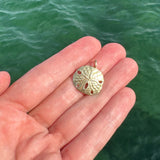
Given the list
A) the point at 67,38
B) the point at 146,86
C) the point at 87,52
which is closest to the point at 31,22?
the point at 67,38

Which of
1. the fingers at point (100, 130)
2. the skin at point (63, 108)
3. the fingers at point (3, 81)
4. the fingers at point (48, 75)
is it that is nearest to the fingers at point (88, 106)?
the skin at point (63, 108)

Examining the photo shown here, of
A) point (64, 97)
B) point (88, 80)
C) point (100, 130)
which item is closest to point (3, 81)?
point (64, 97)

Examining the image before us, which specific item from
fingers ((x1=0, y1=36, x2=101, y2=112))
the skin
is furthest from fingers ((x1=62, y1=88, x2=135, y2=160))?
fingers ((x1=0, y1=36, x2=101, y2=112))

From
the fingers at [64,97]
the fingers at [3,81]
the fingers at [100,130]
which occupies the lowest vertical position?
the fingers at [100,130]

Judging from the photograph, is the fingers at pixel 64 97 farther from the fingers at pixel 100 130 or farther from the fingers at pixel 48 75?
the fingers at pixel 100 130

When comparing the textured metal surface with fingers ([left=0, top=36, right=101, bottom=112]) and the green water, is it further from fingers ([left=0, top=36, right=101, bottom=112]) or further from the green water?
the green water

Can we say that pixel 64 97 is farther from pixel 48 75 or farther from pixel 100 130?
pixel 100 130
